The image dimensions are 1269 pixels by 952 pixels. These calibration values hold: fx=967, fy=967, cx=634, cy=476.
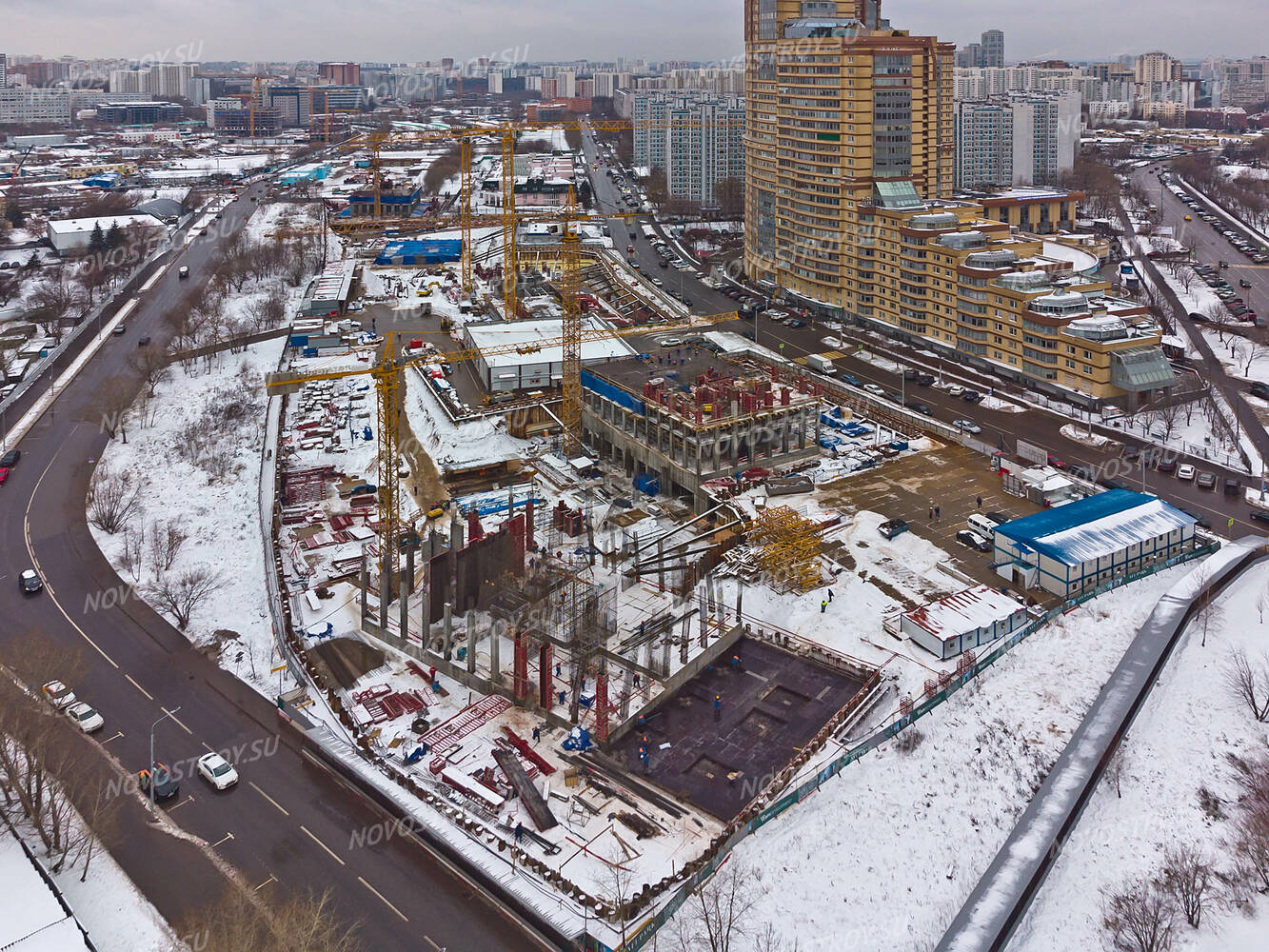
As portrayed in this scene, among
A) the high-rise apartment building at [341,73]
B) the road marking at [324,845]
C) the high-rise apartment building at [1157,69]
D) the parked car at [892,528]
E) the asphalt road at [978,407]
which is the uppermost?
the high-rise apartment building at [341,73]

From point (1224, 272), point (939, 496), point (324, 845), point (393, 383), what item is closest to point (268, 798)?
point (324, 845)

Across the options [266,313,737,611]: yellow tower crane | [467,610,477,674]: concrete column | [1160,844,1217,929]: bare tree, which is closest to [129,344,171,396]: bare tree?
[266,313,737,611]: yellow tower crane

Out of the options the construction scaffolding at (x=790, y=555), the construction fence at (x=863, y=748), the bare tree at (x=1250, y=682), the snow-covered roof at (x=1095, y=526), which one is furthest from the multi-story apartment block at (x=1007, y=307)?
the bare tree at (x=1250, y=682)

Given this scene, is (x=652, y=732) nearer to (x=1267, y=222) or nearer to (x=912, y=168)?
(x=912, y=168)

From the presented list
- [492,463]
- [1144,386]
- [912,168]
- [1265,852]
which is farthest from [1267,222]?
[1265,852]

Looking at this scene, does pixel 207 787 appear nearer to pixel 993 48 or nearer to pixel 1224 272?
pixel 1224 272

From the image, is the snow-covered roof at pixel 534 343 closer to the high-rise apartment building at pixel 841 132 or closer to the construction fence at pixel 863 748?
the high-rise apartment building at pixel 841 132

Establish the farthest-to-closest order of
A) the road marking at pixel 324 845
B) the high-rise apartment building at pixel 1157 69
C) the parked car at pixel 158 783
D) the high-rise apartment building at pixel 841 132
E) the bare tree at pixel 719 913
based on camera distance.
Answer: the high-rise apartment building at pixel 1157 69
the high-rise apartment building at pixel 841 132
the parked car at pixel 158 783
the road marking at pixel 324 845
the bare tree at pixel 719 913

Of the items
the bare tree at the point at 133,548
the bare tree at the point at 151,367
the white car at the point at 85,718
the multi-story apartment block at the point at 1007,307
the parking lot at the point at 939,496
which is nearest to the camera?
the white car at the point at 85,718
